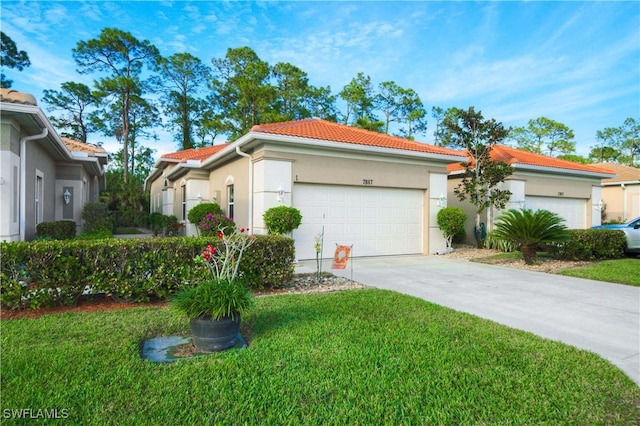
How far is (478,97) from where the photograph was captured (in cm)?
1956

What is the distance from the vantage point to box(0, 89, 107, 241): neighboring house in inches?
265

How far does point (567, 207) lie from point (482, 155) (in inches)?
264

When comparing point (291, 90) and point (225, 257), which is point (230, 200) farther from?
point (291, 90)

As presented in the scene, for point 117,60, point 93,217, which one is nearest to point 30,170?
point 93,217

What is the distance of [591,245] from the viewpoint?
10.3 meters

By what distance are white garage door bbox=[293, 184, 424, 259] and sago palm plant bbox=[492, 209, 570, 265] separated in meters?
3.11

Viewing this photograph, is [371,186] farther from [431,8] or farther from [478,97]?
[478,97]

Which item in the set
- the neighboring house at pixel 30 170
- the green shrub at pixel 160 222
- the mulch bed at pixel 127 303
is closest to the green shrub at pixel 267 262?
the mulch bed at pixel 127 303

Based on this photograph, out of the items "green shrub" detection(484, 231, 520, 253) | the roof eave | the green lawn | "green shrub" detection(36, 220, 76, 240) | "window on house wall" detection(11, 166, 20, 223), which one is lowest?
the green lawn

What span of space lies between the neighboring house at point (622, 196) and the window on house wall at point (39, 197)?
26742 millimetres

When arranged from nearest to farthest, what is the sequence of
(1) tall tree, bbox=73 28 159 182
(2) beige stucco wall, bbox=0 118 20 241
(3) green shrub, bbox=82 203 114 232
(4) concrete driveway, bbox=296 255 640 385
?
1. (4) concrete driveway, bbox=296 255 640 385
2. (2) beige stucco wall, bbox=0 118 20 241
3. (3) green shrub, bbox=82 203 114 232
4. (1) tall tree, bbox=73 28 159 182

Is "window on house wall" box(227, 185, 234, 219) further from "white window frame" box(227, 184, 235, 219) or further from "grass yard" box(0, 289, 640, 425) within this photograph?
"grass yard" box(0, 289, 640, 425)

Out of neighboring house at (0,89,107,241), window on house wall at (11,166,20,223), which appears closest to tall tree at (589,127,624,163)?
neighboring house at (0,89,107,241)

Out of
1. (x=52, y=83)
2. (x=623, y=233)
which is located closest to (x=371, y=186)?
(x=623, y=233)
